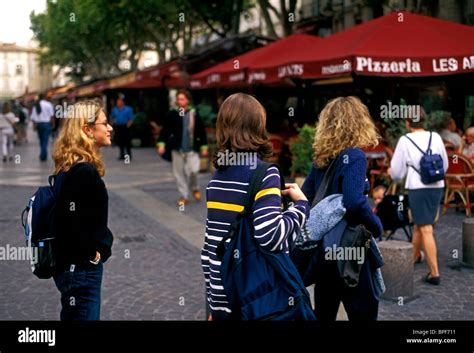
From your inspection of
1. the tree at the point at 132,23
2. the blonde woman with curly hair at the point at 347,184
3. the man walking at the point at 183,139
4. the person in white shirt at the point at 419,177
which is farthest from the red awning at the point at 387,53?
the blonde woman with curly hair at the point at 347,184

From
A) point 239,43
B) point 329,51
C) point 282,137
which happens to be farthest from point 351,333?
point 239,43

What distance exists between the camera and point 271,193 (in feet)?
9.71

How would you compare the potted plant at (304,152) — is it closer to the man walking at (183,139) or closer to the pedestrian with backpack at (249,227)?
the man walking at (183,139)

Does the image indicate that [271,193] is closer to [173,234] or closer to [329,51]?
[173,234]

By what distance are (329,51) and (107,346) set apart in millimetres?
7396

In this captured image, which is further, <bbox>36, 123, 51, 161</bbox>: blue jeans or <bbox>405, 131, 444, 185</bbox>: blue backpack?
<bbox>36, 123, 51, 161</bbox>: blue jeans

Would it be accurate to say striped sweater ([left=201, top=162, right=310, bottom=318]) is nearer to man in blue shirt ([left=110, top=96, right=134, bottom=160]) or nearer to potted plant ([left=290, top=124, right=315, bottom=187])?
potted plant ([left=290, top=124, right=315, bottom=187])

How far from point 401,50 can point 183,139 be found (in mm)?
3584

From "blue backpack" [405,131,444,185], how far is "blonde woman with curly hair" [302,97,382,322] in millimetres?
2062

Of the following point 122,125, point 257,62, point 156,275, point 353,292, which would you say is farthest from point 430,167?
point 122,125

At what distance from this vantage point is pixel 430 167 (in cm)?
580

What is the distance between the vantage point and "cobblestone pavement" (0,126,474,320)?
545 cm

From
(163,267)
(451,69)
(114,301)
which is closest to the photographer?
(114,301)

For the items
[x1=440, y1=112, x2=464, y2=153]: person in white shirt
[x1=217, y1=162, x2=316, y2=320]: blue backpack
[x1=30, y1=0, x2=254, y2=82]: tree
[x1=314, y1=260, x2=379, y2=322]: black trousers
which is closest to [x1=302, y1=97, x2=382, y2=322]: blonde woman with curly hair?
[x1=314, y1=260, x2=379, y2=322]: black trousers
